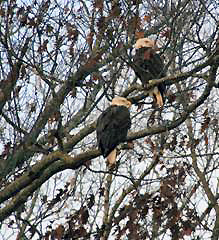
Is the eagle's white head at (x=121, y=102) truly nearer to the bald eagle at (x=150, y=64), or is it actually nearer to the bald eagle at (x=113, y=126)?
the bald eagle at (x=113, y=126)

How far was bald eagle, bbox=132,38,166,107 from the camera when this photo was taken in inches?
231

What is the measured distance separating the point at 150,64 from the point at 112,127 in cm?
104

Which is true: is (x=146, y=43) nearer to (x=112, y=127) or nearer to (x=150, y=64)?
(x=150, y=64)

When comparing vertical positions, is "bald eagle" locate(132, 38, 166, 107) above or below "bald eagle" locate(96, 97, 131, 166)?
above

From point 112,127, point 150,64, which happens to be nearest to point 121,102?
point 112,127

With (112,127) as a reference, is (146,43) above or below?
above

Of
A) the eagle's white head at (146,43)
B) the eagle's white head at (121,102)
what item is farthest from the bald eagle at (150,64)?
the eagle's white head at (121,102)

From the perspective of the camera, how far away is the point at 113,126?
582 centimetres

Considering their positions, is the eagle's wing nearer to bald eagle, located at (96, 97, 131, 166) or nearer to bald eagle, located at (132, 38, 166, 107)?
bald eagle, located at (96, 97, 131, 166)

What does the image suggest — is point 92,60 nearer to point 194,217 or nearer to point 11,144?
point 11,144

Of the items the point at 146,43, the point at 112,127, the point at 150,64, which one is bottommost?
the point at 112,127

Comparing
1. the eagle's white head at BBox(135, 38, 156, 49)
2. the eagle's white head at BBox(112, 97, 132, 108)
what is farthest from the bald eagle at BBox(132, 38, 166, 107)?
the eagle's white head at BBox(112, 97, 132, 108)

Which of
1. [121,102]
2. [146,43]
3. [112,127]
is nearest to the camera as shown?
[121,102]

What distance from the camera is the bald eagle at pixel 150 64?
588cm
